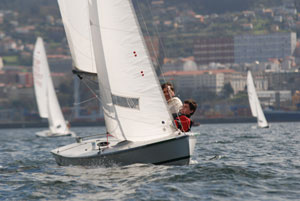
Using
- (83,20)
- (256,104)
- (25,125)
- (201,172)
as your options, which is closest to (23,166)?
(83,20)

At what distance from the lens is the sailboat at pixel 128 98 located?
14.9 metres

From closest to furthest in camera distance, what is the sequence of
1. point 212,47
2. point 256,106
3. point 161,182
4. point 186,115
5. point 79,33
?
point 161,182, point 186,115, point 79,33, point 256,106, point 212,47

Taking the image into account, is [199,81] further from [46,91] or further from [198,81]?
[46,91]

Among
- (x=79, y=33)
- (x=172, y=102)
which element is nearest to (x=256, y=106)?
(x=79, y=33)

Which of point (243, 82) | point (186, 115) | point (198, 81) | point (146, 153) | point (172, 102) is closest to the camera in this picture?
point (146, 153)

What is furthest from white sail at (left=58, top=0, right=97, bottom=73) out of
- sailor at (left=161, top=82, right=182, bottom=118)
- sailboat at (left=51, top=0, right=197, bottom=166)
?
sailor at (left=161, top=82, right=182, bottom=118)

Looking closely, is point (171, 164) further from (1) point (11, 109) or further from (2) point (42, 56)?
(1) point (11, 109)

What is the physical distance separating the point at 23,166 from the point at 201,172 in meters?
5.53

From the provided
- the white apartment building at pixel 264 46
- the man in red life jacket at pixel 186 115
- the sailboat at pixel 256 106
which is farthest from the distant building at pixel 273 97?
the man in red life jacket at pixel 186 115

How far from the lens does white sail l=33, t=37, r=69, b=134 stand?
2053 inches

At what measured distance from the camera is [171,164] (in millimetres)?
14922

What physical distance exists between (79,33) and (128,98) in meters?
2.35

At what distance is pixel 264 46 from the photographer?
193375 mm

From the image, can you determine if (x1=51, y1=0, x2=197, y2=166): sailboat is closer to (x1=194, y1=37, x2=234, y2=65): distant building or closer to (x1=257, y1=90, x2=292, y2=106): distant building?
(x1=257, y1=90, x2=292, y2=106): distant building
